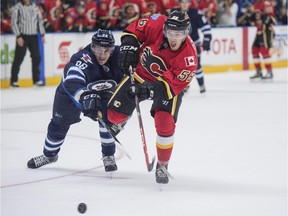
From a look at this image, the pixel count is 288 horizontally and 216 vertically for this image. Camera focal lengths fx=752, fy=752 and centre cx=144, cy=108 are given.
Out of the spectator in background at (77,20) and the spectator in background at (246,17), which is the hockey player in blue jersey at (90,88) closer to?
the spectator in background at (77,20)

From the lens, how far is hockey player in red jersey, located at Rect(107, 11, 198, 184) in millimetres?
4484

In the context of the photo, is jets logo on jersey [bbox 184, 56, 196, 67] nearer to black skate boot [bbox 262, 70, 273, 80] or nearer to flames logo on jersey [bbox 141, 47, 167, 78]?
flames logo on jersey [bbox 141, 47, 167, 78]

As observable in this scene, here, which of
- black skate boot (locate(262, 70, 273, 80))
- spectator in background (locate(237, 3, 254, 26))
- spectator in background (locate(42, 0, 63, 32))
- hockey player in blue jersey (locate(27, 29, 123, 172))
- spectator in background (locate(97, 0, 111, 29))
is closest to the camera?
hockey player in blue jersey (locate(27, 29, 123, 172))

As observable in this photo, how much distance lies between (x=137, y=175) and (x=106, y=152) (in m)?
0.25

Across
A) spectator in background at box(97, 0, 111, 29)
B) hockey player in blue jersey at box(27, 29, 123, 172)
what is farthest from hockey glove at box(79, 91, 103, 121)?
spectator in background at box(97, 0, 111, 29)

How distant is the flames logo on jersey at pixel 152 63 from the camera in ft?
15.3

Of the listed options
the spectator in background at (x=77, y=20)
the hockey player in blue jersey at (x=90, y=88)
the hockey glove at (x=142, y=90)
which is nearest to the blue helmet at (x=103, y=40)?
the hockey player in blue jersey at (x=90, y=88)

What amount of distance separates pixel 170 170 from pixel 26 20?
601 centimetres

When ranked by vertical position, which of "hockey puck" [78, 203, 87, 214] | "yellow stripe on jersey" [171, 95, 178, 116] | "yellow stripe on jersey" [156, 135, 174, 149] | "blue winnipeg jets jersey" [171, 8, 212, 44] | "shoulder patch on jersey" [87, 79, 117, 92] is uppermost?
"blue winnipeg jets jersey" [171, 8, 212, 44]

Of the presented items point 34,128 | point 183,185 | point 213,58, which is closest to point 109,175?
point 183,185

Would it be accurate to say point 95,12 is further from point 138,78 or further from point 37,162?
point 138,78

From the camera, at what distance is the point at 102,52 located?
4734mm

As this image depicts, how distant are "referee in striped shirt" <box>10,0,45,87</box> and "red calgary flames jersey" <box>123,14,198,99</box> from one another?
5.80 metres

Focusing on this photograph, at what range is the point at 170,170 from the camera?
16.7ft
